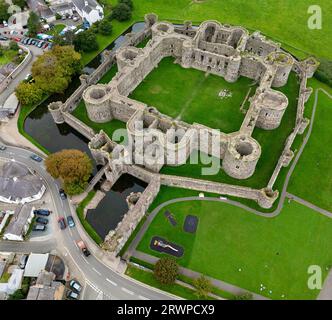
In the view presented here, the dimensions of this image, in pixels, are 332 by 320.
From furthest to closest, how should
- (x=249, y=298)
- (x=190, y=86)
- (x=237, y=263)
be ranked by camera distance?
(x=190, y=86)
(x=237, y=263)
(x=249, y=298)

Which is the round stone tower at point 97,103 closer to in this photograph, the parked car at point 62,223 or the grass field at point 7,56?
the parked car at point 62,223

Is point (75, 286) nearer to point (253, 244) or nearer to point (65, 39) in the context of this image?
point (253, 244)

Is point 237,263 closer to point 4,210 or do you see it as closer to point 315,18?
point 4,210

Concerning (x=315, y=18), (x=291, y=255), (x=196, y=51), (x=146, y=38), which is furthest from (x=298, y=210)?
(x=315, y=18)

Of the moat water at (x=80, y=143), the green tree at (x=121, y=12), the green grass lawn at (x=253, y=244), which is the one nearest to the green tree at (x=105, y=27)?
the green tree at (x=121, y=12)

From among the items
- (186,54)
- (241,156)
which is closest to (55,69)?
(186,54)

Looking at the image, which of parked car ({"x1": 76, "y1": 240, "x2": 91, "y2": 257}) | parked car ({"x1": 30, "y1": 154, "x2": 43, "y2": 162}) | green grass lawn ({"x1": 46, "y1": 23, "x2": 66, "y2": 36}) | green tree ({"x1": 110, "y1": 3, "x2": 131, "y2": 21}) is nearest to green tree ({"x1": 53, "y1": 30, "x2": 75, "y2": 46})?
green grass lawn ({"x1": 46, "y1": 23, "x2": 66, "y2": 36})
